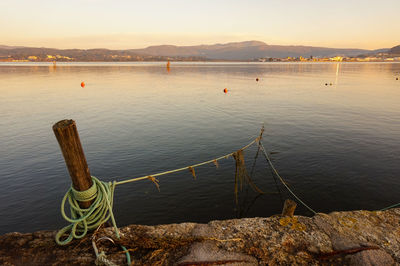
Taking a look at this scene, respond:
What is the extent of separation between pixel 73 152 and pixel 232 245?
496 centimetres

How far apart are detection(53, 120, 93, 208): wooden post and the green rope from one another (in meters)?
0.20

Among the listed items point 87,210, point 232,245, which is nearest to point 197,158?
point 232,245

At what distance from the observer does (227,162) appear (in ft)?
61.9

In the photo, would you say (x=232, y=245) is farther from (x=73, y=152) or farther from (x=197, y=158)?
(x=197, y=158)

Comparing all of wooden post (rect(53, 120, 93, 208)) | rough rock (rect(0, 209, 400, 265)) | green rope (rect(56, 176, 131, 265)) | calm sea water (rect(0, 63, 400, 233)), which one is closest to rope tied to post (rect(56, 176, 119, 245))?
green rope (rect(56, 176, 131, 265))

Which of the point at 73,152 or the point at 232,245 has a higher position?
the point at 73,152

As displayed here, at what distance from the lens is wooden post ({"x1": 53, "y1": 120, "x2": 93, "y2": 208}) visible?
18.2ft

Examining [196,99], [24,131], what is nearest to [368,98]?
[196,99]

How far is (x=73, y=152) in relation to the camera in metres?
5.76

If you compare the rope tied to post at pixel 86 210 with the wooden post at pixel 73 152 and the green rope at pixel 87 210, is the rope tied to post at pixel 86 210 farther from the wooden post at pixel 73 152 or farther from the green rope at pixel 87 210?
the wooden post at pixel 73 152

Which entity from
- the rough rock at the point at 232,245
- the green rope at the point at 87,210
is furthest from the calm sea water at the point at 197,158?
the green rope at the point at 87,210

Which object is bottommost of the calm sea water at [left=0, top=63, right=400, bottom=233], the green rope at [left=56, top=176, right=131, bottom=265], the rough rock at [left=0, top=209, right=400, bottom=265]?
the calm sea water at [left=0, top=63, right=400, bottom=233]

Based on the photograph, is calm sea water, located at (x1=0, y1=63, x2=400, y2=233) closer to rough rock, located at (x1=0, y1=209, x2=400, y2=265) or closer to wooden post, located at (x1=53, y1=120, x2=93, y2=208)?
rough rock, located at (x1=0, y1=209, x2=400, y2=265)

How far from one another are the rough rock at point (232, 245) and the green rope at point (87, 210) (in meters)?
0.31
